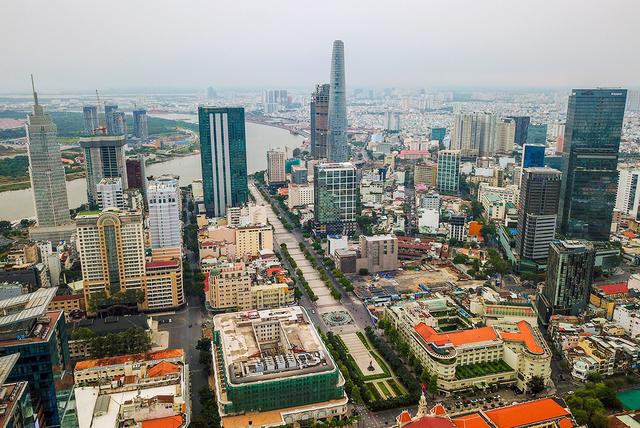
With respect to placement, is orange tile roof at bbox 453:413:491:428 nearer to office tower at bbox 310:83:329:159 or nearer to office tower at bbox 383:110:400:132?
office tower at bbox 310:83:329:159

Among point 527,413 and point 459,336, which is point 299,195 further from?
point 527,413

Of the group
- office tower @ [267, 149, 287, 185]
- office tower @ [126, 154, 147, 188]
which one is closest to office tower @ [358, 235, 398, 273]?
office tower @ [126, 154, 147, 188]

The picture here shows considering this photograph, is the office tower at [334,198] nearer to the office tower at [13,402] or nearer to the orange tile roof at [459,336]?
the orange tile roof at [459,336]

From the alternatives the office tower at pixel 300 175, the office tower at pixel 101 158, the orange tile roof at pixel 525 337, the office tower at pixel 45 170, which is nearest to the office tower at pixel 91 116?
the office tower at pixel 101 158

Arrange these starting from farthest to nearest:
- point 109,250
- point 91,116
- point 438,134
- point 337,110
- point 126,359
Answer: point 438,134, point 91,116, point 337,110, point 109,250, point 126,359

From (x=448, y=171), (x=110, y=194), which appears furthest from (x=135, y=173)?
(x=448, y=171)

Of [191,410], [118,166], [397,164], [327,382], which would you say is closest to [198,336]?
[191,410]

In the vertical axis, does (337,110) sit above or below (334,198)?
above
